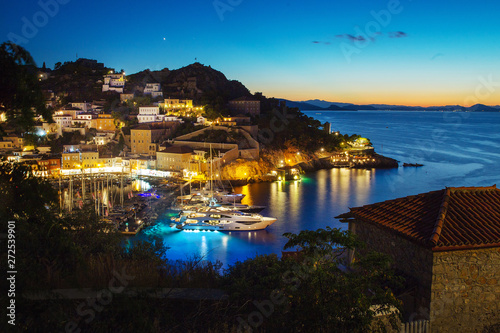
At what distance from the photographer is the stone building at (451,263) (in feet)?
10.1

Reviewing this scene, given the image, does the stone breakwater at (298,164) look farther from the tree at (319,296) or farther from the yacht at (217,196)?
the tree at (319,296)

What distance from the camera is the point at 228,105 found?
3356cm

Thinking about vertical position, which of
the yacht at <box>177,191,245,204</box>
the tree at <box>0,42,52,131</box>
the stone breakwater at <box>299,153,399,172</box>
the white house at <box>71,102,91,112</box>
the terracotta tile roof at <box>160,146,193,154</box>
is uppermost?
the white house at <box>71,102,91,112</box>

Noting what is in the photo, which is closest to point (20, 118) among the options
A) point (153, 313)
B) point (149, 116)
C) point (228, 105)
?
point (153, 313)

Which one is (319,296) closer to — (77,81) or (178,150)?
(178,150)

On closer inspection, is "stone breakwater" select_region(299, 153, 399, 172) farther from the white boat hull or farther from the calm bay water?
the white boat hull

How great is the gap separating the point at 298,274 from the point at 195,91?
3365 cm

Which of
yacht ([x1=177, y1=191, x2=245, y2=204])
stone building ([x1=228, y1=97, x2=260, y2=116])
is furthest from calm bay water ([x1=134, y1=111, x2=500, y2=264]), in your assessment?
stone building ([x1=228, y1=97, x2=260, y2=116])

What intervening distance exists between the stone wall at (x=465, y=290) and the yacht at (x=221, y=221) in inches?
438

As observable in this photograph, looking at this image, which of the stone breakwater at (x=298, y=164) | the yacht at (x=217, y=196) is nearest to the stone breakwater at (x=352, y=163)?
the stone breakwater at (x=298, y=164)

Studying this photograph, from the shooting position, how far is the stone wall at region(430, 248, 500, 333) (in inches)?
122

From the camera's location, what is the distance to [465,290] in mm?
3145

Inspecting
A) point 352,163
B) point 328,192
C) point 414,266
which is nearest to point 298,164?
point 352,163

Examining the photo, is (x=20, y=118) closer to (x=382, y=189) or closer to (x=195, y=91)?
(x=382, y=189)
